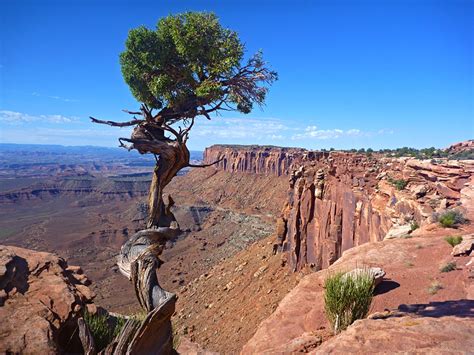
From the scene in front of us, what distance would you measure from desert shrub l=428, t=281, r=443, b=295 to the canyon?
157 millimetres

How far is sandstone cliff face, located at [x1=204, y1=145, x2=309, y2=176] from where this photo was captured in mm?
118331

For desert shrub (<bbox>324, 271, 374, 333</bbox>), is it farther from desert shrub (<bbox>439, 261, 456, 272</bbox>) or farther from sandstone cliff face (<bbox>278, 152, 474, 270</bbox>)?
sandstone cliff face (<bbox>278, 152, 474, 270</bbox>)

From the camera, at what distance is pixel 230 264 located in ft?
149

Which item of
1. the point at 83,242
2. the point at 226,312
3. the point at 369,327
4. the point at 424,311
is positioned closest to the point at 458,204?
the point at 424,311

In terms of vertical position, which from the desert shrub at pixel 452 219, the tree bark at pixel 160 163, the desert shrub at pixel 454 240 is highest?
the tree bark at pixel 160 163

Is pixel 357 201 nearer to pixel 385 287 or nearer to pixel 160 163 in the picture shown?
pixel 385 287

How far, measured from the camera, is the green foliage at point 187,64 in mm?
8031

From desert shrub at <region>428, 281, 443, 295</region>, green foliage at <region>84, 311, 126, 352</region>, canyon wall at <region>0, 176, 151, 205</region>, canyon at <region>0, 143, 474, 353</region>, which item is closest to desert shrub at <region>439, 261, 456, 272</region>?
canyon at <region>0, 143, 474, 353</region>

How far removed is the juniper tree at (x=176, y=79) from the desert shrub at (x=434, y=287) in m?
7.59

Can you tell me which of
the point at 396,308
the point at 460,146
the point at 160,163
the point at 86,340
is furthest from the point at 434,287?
the point at 460,146

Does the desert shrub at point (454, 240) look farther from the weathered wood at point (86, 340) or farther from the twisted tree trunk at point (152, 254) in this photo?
the weathered wood at point (86, 340)

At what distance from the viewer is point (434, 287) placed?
10.9 metres

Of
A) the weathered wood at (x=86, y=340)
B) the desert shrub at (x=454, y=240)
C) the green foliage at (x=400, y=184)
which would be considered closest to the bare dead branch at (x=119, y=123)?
the weathered wood at (x=86, y=340)

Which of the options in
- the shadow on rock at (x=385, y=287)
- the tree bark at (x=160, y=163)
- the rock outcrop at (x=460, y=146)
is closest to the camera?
the tree bark at (x=160, y=163)
